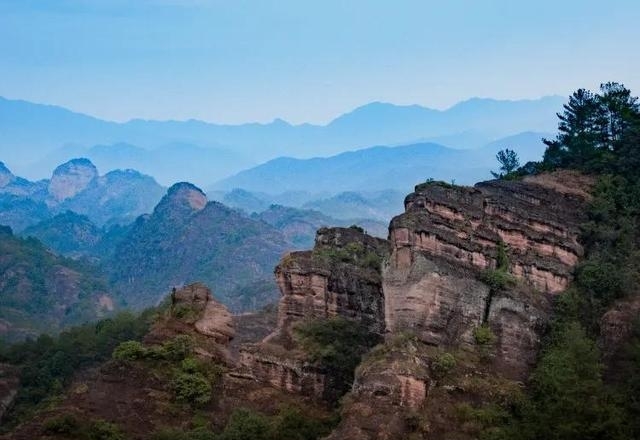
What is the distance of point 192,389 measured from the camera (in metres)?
34.3

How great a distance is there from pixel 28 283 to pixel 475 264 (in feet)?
278

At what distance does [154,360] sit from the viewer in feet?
120

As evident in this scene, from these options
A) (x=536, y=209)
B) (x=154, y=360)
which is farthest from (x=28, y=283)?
(x=536, y=209)

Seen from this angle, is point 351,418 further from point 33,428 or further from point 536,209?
point 536,209

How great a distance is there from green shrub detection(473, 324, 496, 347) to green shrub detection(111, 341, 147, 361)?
49.0 ft

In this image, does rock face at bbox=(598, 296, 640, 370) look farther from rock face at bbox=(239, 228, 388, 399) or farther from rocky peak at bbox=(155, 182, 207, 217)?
rocky peak at bbox=(155, 182, 207, 217)

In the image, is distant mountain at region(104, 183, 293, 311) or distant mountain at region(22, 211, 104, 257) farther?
distant mountain at region(22, 211, 104, 257)

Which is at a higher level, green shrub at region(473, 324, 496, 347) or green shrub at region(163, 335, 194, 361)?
green shrub at region(473, 324, 496, 347)

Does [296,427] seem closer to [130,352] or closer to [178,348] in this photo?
[178,348]

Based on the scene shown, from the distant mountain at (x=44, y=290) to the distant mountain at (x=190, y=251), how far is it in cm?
746

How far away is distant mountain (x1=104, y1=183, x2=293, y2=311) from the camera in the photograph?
125 metres

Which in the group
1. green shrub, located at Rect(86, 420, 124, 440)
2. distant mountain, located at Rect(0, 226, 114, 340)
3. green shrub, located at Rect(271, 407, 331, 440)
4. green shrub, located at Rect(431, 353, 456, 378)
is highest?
distant mountain, located at Rect(0, 226, 114, 340)

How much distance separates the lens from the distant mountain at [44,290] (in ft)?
325

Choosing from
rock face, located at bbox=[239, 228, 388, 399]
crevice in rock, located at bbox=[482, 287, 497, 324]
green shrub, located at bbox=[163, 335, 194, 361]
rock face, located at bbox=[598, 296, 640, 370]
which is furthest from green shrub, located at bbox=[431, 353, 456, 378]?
green shrub, located at bbox=[163, 335, 194, 361]
